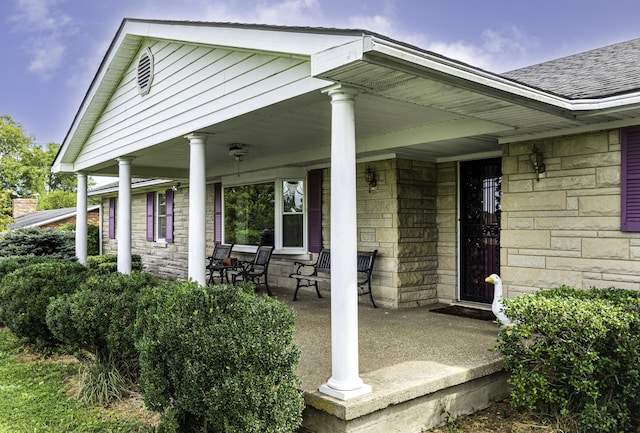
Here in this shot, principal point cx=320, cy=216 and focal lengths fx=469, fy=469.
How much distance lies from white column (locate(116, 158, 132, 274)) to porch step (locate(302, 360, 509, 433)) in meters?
5.15

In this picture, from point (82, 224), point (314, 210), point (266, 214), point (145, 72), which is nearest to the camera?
point (145, 72)

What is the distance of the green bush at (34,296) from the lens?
17.2 ft

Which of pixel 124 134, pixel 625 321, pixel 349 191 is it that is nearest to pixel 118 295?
pixel 349 191

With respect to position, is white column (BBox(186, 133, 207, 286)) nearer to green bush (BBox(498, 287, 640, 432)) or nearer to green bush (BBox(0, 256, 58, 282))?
green bush (BBox(0, 256, 58, 282))

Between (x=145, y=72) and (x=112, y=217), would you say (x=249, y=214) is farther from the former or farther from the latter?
(x=112, y=217)

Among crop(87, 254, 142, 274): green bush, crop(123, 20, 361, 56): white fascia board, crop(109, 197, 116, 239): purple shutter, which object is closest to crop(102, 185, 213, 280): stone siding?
crop(87, 254, 142, 274): green bush

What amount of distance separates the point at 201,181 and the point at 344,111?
2.56m

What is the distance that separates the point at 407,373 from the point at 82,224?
777cm

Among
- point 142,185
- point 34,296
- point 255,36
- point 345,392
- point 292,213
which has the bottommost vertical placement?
point 345,392

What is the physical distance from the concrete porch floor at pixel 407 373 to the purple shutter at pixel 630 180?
1.68 m

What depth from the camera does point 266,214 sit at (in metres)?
8.95

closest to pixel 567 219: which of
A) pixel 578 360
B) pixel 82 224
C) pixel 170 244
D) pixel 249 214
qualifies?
pixel 578 360

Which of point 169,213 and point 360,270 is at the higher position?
point 169,213

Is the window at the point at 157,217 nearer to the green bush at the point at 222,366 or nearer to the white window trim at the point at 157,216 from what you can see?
the white window trim at the point at 157,216
